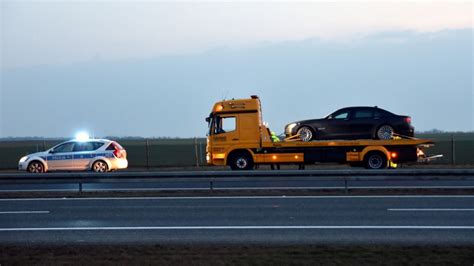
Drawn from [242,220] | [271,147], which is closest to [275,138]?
[271,147]

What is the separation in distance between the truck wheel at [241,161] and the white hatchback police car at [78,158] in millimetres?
4686

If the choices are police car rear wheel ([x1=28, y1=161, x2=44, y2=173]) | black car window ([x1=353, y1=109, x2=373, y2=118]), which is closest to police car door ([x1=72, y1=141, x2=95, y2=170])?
police car rear wheel ([x1=28, y1=161, x2=44, y2=173])

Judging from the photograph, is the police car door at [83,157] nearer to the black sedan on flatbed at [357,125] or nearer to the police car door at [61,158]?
the police car door at [61,158]

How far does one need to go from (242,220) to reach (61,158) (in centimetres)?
1635

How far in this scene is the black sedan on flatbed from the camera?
1024 inches

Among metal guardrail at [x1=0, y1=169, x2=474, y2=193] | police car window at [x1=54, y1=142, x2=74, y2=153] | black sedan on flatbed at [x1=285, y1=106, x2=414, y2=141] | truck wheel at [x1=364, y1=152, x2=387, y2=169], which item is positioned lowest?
metal guardrail at [x1=0, y1=169, x2=474, y2=193]

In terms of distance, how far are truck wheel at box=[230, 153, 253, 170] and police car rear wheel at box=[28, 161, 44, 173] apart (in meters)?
7.46

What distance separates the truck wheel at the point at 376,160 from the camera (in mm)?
26375

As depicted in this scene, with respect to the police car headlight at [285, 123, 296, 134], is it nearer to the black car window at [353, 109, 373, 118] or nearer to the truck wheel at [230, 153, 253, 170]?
the truck wheel at [230, 153, 253, 170]

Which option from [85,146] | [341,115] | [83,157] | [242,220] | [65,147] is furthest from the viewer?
[65,147]

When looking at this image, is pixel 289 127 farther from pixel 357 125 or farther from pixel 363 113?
pixel 363 113

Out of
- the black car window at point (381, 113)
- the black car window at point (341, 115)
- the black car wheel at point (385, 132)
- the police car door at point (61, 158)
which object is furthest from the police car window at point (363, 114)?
the police car door at point (61, 158)

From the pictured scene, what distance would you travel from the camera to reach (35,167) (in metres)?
27.9

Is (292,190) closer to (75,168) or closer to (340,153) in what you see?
(340,153)
